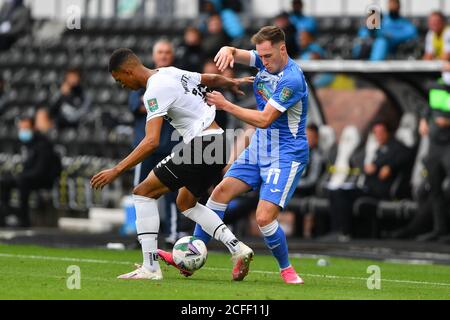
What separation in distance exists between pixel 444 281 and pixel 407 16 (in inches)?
431

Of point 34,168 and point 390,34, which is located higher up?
point 390,34

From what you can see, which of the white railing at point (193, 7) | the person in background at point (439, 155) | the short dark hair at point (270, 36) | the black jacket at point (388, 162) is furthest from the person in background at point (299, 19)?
the short dark hair at point (270, 36)

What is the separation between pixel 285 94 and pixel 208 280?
5.90 ft

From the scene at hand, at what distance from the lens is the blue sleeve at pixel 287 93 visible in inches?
446

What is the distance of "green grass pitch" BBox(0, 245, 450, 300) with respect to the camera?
10117mm

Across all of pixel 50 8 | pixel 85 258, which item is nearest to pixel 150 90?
pixel 85 258

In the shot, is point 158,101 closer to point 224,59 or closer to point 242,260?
point 224,59

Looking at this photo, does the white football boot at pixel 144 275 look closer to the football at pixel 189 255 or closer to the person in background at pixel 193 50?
the football at pixel 189 255

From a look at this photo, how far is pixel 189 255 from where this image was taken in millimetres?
11641

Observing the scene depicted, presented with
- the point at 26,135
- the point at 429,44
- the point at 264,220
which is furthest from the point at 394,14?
the point at 264,220

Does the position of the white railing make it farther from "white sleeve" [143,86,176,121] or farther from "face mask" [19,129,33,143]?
"white sleeve" [143,86,176,121]

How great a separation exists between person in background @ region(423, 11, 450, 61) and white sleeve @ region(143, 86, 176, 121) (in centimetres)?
864

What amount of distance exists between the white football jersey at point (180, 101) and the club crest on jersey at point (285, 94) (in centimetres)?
75

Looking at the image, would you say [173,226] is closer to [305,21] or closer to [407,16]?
[305,21]
